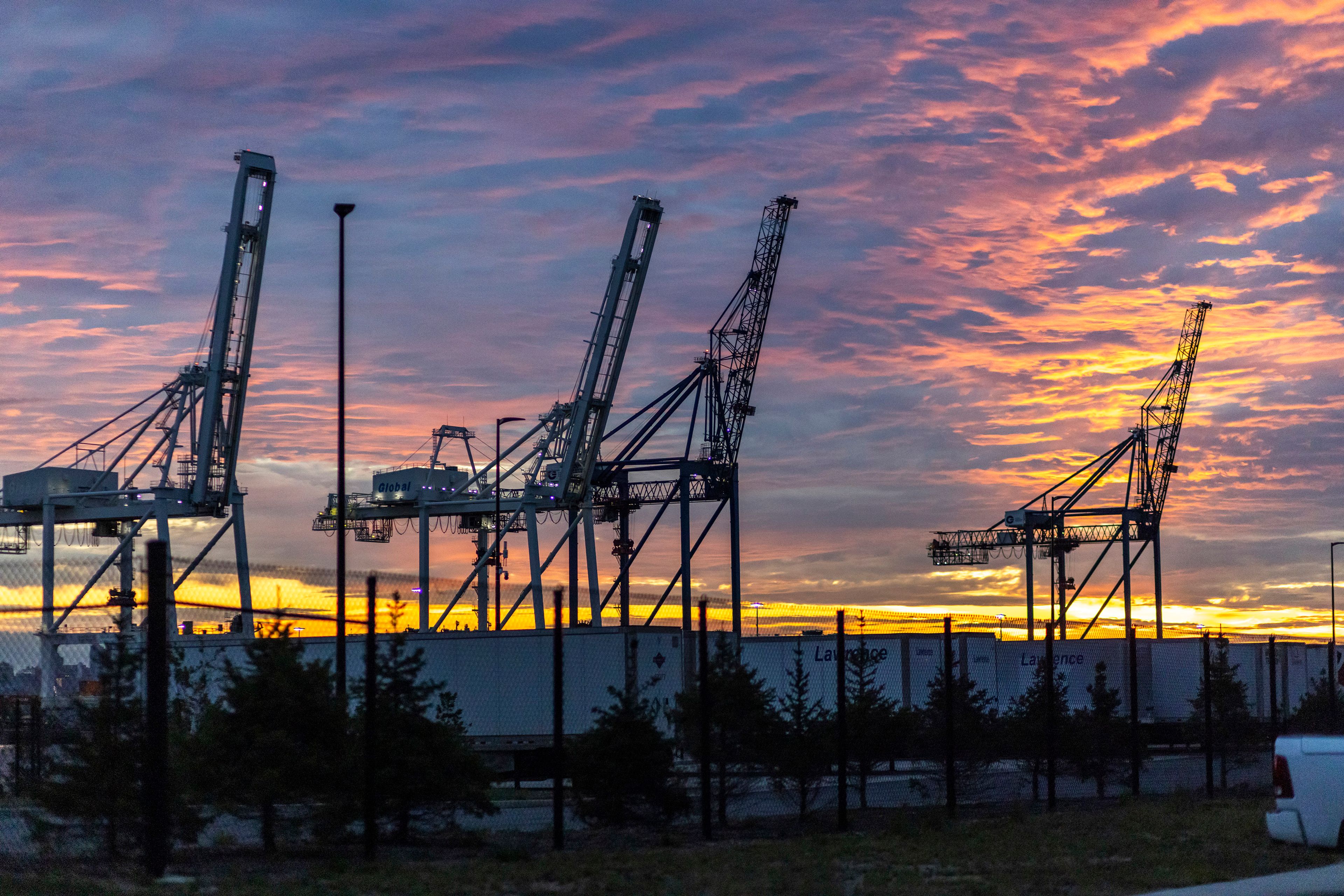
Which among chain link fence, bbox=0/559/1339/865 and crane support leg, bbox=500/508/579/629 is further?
crane support leg, bbox=500/508/579/629

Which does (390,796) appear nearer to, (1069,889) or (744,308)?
(1069,889)

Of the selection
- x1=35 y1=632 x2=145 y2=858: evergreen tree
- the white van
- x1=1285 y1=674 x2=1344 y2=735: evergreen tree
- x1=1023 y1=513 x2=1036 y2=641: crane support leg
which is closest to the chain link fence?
x1=35 y1=632 x2=145 y2=858: evergreen tree

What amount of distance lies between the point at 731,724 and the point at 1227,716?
1895cm

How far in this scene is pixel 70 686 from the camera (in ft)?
49.9

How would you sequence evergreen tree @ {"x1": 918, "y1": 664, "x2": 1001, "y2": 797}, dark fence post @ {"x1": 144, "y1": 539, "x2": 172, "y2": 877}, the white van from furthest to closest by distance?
evergreen tree @ {"x1": 918, "y1": 664, "x2": 1001, "y2": 797} → the white van → dark fence post @ {"x1": 144, "y1": 539, "x2": 172, "y2": 877}

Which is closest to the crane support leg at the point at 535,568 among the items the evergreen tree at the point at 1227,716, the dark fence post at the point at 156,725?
the evergreen tree at the point at 1227,716

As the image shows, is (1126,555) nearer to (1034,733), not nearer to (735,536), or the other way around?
(735,536)

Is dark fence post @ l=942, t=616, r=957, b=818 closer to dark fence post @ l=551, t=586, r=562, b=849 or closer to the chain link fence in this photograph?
the chain link fence

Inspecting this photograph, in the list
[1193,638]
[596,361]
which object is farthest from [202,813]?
[596,361]

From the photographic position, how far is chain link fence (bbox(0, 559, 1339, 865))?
13664 mm

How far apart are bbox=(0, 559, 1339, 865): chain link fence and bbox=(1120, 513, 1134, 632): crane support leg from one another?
198ft

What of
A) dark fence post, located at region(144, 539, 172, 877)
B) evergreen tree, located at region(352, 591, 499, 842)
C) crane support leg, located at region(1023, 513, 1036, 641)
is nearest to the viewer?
dark fence post, located at region(144, 539, 172, 877)

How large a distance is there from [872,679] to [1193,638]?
2731cm

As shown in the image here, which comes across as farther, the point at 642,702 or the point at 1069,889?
the point at 642,702
